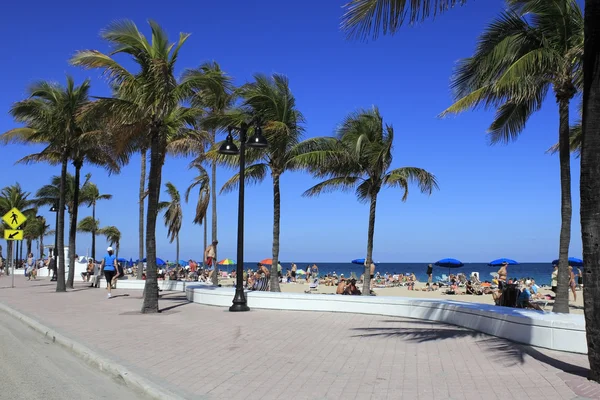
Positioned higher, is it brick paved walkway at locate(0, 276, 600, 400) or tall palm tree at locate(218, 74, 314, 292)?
tall palm tree at locate(218, 74, 314, 292)

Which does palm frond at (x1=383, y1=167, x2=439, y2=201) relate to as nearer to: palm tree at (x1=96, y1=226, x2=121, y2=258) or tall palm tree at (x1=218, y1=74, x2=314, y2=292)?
tall palm tree at (x1=218, y1=74, x2=314, y2=292)

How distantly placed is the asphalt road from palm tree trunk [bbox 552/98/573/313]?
33.4 ft

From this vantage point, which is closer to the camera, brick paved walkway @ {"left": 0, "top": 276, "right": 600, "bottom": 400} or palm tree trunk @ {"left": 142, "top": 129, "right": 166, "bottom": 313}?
brick paved walkway @ {"left": 0, "top": 276, "right": 600, "bottom": 400}

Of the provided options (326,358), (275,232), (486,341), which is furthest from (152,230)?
(486,341)

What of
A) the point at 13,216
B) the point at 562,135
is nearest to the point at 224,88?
the point at 562,135

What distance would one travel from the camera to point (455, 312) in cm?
1166

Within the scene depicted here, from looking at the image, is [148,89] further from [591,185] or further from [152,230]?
[591,185]

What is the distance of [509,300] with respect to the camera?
531 inches

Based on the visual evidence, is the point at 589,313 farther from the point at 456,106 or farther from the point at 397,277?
the point at 397,277

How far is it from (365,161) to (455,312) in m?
9.79

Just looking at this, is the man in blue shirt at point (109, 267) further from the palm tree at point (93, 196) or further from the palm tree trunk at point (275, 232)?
the palm tree at point (93, 196)

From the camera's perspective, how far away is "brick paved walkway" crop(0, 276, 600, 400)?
6.32m

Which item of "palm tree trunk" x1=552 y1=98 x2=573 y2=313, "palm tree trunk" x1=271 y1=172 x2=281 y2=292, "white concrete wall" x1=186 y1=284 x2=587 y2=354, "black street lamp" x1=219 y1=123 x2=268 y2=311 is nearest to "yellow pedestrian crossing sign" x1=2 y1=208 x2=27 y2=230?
"white concrete wall" x1=186 y1=284 x2=587 y2=354

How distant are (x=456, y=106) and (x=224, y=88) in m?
6.59
